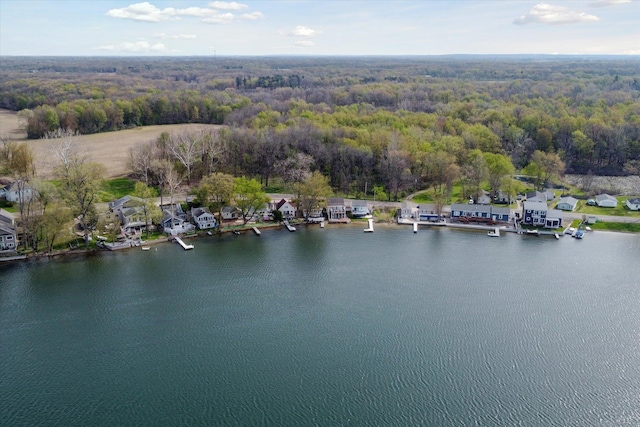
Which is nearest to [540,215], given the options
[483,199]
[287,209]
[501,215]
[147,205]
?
[501,215]

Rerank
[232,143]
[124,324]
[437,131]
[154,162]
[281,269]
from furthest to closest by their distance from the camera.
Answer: [437,131], [232,143], [154,162], [281,269], [124,324]

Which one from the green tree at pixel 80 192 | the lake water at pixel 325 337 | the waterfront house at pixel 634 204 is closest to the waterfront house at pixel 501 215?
the lake water at pixel 325 337

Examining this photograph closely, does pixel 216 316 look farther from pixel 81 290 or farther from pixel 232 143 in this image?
pixel 232 143

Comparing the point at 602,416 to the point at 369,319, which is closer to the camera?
the point at 602,416

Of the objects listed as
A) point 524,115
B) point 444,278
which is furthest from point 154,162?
point 524,115

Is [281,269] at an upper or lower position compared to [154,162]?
lower

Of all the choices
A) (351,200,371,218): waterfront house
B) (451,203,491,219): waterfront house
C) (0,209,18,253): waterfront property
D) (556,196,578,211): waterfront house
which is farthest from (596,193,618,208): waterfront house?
(0,209,18,253): waterfront property

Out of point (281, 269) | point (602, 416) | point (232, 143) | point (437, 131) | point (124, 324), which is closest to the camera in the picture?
point (602, 416)
